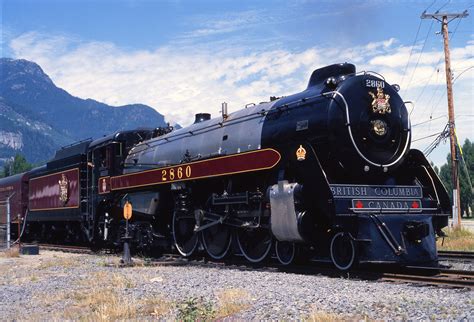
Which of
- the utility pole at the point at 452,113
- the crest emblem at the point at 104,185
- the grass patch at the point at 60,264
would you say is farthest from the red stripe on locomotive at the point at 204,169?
the utility pole at the point at 452,113

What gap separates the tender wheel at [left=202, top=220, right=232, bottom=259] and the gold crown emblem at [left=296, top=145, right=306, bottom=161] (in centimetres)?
337

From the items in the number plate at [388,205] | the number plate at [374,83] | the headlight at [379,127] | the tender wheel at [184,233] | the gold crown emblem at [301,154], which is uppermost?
the number plate at [374,83]

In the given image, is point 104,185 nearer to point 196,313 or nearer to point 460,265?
point 460,265

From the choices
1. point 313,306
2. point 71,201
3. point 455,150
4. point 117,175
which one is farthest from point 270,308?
point 455,150

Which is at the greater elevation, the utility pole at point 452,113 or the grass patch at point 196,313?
the utility pole at point 452,113

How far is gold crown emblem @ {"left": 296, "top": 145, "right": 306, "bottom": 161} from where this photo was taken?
1135cm

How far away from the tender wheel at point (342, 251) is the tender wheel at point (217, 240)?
137 inches

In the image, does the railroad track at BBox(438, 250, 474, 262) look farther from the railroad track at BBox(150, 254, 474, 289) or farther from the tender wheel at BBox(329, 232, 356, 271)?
the tender wheel at BBox(329, 232, 356, 271)

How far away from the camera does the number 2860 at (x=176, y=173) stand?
49.0ft

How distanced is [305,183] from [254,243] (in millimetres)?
2901

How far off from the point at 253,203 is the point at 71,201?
1137 cm

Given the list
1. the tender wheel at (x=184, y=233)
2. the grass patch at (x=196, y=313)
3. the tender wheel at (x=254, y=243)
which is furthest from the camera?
the tender wheel at (x=184, y=233)

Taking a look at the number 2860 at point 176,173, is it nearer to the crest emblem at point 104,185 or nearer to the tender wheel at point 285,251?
the tender wheel at point 285,251

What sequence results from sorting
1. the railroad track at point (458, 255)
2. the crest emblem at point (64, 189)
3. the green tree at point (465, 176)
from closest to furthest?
the railroad track at point (458, 255) < the crest emblem at point (64, 189) < the green tree at point (465, 176)
